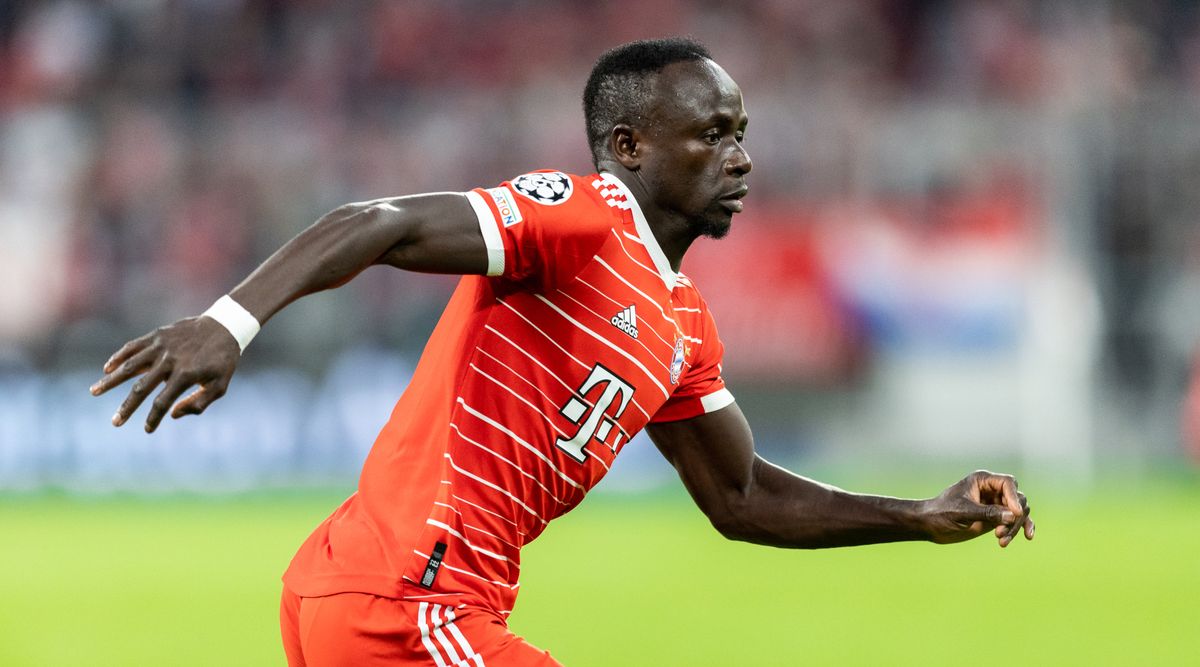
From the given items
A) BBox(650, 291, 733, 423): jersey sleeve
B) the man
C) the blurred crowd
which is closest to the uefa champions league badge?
the man

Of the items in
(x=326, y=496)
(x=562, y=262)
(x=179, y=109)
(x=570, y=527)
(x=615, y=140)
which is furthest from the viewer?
(x=179, y=109)

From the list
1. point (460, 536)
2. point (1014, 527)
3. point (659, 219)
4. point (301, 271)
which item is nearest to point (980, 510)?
point (1014, 527)

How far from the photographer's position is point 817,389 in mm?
17125

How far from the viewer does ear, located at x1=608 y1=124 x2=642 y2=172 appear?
14.7 ft

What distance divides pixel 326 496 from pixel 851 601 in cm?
604

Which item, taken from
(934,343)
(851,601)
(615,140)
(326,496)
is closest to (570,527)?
(326,496)

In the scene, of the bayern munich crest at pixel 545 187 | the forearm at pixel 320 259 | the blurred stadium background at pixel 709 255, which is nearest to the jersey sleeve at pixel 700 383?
the bayern munich crest at pixel 545 187

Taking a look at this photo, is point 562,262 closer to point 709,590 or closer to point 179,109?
point 709,590

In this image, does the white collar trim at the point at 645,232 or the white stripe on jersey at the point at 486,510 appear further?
the white collar trim at the point at 645,232

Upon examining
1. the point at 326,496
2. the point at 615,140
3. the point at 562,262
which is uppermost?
the point at 615,140

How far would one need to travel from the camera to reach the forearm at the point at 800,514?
5.04 meters

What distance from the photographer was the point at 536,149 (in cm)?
1822

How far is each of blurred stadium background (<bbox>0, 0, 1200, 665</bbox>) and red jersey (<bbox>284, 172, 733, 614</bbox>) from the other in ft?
28.2

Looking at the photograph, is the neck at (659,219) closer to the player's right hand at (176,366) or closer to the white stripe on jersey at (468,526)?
the white stripe on jersey at (468,526)
